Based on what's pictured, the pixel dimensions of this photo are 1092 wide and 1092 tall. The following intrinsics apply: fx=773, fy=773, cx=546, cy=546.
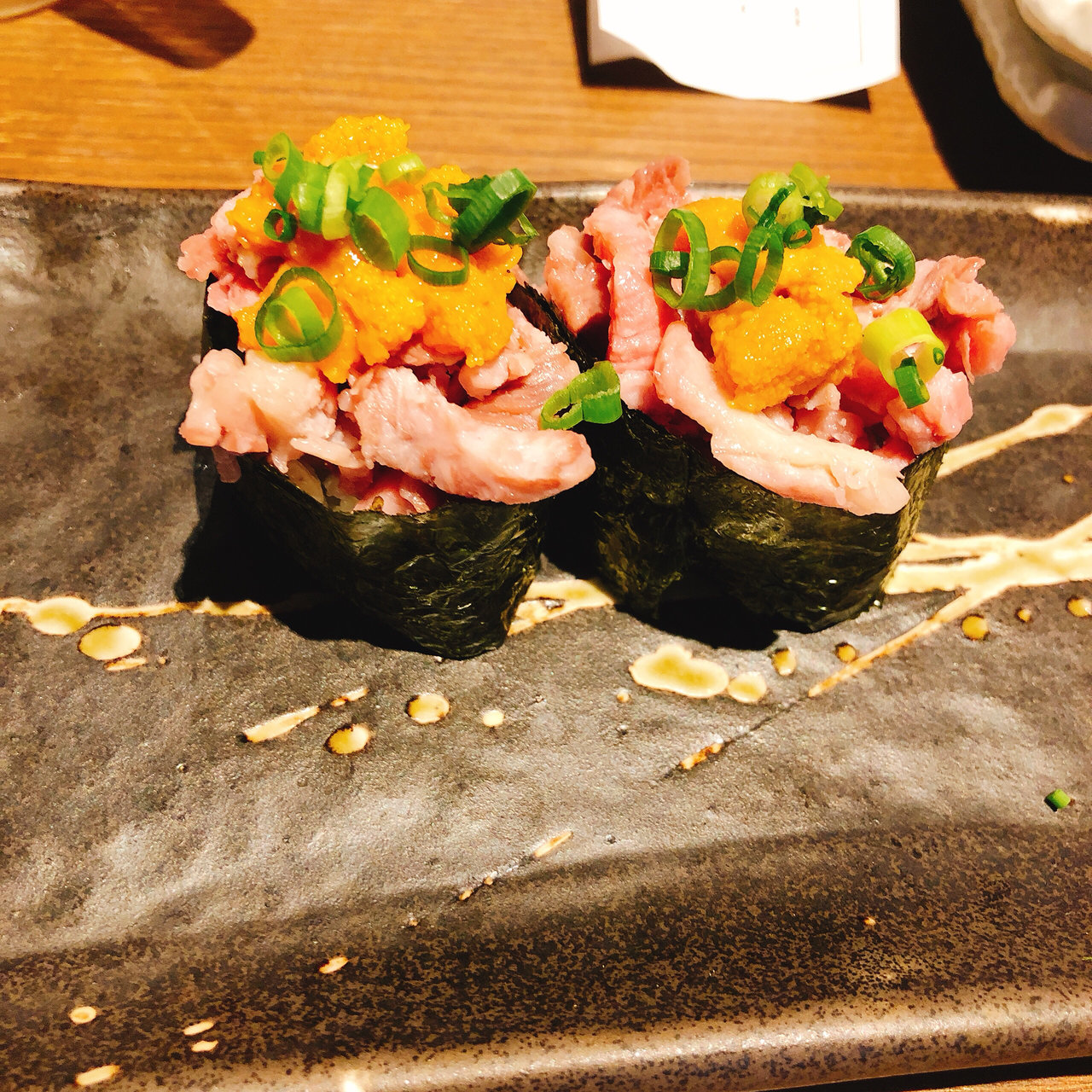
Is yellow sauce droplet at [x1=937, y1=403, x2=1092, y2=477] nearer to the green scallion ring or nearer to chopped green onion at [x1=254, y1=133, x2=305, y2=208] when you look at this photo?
→ the green scallion ring

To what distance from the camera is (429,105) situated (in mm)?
2811

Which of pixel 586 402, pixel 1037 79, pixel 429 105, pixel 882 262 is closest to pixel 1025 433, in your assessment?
pixel 882 262

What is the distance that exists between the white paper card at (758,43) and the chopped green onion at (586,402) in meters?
2.09

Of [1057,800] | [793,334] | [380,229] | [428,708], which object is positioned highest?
[380,229]

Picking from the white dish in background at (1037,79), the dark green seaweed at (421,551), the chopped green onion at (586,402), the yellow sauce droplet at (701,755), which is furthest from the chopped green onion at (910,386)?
the white dish in background at (1037,79)

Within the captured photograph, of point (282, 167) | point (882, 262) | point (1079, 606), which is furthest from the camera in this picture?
point (1079, 606)

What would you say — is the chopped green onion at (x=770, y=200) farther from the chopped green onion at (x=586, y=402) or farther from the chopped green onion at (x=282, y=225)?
the chopped green onion at (x=282, y=225)

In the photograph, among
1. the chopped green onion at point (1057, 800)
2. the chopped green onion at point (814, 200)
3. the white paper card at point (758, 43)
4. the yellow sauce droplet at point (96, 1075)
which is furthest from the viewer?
the white paper card at point (758, 43)

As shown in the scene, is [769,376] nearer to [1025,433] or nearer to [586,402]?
[586,402]

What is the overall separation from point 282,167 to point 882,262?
1170 millimetres

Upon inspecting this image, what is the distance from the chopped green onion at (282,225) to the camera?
135 cm

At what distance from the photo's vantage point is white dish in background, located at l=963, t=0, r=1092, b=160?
2.64m

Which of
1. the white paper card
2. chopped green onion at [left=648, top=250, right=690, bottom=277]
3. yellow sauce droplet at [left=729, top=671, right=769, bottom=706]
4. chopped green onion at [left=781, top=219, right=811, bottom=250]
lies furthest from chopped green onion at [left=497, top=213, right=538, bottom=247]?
the white paper card

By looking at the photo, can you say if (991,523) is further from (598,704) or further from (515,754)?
(515,754)
